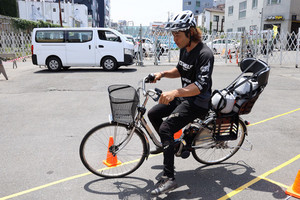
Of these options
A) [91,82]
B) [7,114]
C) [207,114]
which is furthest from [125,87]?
[91,82]

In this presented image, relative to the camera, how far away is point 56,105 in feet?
21.8

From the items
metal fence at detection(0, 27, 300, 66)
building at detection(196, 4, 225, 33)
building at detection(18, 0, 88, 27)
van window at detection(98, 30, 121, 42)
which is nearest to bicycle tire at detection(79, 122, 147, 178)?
van window at detection(98, 30, 121, 42)

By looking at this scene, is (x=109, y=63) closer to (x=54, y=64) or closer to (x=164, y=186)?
(x=54, y=64)

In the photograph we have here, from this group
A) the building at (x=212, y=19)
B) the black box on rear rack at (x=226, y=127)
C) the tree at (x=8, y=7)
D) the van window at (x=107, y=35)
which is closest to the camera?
the black box on rear rack at (x=226, y=127)

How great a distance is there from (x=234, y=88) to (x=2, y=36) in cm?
2076

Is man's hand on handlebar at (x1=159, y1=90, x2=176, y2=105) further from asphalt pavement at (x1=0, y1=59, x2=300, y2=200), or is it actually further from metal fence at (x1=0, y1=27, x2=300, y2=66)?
metal fence at (x1=0, y1=27, x2=300, y2=66)

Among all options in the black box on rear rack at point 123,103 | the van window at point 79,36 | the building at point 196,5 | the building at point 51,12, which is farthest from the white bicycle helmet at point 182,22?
the building at point 196,5

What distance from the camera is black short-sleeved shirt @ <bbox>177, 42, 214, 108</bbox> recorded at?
265cm

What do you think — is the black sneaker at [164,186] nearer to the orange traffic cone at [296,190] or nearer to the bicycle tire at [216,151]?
the bicycle tire at [216,151]

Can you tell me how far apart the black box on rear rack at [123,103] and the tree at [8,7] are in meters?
36.8

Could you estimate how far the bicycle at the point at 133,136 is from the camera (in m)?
2.78

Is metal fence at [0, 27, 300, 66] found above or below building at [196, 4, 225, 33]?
below

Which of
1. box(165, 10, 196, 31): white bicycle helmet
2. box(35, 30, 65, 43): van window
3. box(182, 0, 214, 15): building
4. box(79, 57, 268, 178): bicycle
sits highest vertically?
box(182, 0, 214, 15): building

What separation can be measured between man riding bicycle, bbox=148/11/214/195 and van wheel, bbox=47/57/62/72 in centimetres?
1082
